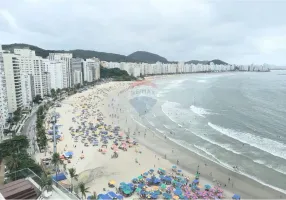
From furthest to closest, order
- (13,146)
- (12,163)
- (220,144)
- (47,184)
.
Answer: (220,144), (13,146), (12,163), (47,184)

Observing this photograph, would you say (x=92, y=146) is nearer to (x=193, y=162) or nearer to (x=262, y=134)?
(x=193, y=162)

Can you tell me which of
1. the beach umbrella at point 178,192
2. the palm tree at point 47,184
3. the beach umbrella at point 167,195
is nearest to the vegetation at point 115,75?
the beach umbrella at point 178,192

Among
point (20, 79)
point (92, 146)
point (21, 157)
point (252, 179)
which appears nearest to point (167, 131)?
point (92, 146)

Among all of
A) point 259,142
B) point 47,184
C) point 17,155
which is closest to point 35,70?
point 17,155

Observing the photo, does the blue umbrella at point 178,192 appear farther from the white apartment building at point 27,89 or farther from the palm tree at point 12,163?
the white apartment building at point 27,89

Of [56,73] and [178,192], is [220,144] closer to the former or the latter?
[178,192]

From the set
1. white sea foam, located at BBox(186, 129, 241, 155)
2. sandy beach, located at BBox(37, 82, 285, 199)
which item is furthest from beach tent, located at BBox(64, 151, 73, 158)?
white sea foam, located at BBox(186, 129, 241, 155)
